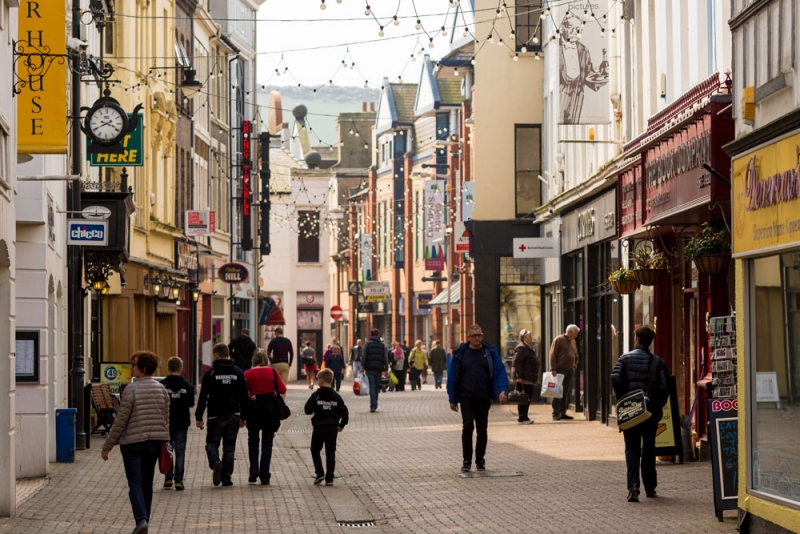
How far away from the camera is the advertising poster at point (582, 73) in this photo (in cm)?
2636

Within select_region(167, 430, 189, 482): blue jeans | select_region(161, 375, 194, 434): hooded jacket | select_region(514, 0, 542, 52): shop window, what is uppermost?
select_region(514, 0, 542, 52): shop window

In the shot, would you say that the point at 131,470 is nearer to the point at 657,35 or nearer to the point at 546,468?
the point at 546,468

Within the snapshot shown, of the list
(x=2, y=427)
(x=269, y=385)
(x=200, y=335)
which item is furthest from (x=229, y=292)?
(x=2, y=427)

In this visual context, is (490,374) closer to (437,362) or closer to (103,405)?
(103,405)

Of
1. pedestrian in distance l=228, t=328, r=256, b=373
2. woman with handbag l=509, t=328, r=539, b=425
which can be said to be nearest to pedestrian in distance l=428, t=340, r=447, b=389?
pedestrian in distance l=228, t=328, r=256, b=373

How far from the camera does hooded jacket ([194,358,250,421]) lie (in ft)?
59.9

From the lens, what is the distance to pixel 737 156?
1294 cm

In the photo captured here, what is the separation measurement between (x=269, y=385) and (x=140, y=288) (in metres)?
16.8

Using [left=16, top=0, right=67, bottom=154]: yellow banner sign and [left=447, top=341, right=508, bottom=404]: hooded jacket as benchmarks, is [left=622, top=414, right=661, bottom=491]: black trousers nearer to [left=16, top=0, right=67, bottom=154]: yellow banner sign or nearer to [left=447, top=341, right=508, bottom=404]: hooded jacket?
[left=447, top=341, right=508, bottom=404]: hooded jacket

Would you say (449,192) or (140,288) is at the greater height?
(449,192)

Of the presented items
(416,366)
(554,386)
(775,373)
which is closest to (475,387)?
(775,373)

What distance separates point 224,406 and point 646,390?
17.3ft

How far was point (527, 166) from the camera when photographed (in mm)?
38000

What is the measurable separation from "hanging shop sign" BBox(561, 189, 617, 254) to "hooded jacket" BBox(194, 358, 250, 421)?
10110 mm
